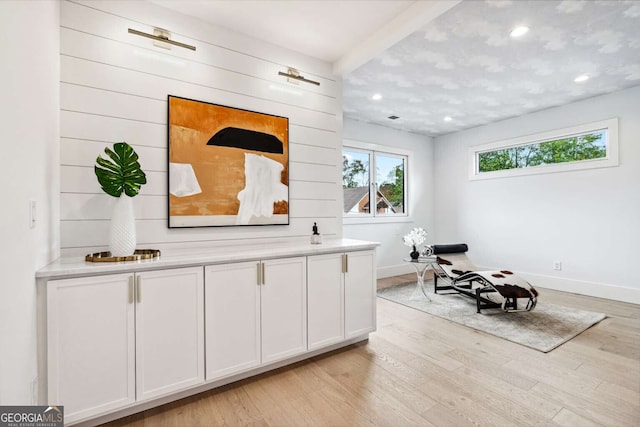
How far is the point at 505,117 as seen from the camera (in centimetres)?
502

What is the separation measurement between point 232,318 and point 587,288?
16.4ft

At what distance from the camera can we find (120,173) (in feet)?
6.04

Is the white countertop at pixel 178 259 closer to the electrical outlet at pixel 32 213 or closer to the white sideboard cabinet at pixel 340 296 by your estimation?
the white sideboard cabinet at pixel 340 296

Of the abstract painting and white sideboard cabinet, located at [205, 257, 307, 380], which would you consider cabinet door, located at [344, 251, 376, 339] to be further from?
the abstract painting

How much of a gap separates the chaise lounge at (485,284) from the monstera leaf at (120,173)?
3650mm

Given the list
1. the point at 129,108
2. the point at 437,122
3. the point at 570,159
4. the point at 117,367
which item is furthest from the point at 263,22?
the point at 570,159

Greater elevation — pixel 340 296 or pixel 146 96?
pixel 146 96

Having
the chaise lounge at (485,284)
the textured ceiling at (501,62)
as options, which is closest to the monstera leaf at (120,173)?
the textured ceiling at (501,62)

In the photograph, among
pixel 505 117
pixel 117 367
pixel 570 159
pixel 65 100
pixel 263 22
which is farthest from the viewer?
pixel 505 117

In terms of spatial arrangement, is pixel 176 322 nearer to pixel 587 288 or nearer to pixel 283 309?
pixel 283 309

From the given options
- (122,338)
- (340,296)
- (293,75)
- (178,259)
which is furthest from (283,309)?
(293,75)

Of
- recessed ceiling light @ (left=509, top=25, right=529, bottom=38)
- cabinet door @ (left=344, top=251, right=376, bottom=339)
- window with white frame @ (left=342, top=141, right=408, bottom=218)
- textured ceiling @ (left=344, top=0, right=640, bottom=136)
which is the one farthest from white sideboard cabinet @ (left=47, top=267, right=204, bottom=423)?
window with white frame @ (left=342, top=141, right=408, bottom=218)

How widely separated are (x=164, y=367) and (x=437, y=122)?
17.3ft

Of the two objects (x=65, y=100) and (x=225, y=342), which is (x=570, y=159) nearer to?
(x=225, y=342)
